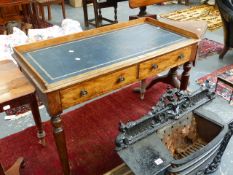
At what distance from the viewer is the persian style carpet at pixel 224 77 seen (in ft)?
9.32

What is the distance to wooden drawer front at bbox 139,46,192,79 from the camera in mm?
1770

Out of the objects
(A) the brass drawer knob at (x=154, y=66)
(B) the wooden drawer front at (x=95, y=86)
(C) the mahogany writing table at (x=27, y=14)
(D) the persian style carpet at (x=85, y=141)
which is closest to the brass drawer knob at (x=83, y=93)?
(B) the wooden drawer front at (x=95, y=86)

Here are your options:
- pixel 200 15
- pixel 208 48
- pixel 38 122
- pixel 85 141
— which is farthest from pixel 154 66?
pixel 200 15

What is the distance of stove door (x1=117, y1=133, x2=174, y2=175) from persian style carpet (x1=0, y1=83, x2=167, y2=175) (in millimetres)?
621

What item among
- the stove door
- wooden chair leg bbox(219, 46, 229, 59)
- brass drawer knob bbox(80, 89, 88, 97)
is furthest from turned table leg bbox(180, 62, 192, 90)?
wooden chair leg bbox(219, 46, 229, 59)

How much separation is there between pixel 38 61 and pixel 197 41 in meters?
1.23

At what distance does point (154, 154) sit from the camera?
4.58ft

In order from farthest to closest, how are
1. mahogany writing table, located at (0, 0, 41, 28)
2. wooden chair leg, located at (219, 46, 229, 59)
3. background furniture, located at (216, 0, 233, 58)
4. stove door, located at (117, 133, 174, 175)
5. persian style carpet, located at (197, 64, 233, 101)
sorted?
mahogany writing table, located at (0, 0, 41, 28) < wooden chair leg, located at (219, 46, 229, 59) < background furniture, located at (216, 0, 233, 58) < persian style carpet, located at (197, 64, 233, 101) < stove door, located at (117, 133, 174, 175)

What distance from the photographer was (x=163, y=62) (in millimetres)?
1872

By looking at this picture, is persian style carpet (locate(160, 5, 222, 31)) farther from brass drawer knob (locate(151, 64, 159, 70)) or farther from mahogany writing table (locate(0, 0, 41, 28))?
brass drawer knob (locate(151, 64, 159, 70))

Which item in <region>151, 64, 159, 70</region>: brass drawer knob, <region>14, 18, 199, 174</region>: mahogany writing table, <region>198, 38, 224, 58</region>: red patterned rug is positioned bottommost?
<region>198, 38, 224, 58</region>: red patterned rug

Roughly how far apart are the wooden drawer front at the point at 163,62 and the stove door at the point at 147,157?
51cm

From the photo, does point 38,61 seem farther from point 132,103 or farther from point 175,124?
point 132,103

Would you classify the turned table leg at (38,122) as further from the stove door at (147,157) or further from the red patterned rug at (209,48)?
the red patterned rug at (209,48)
